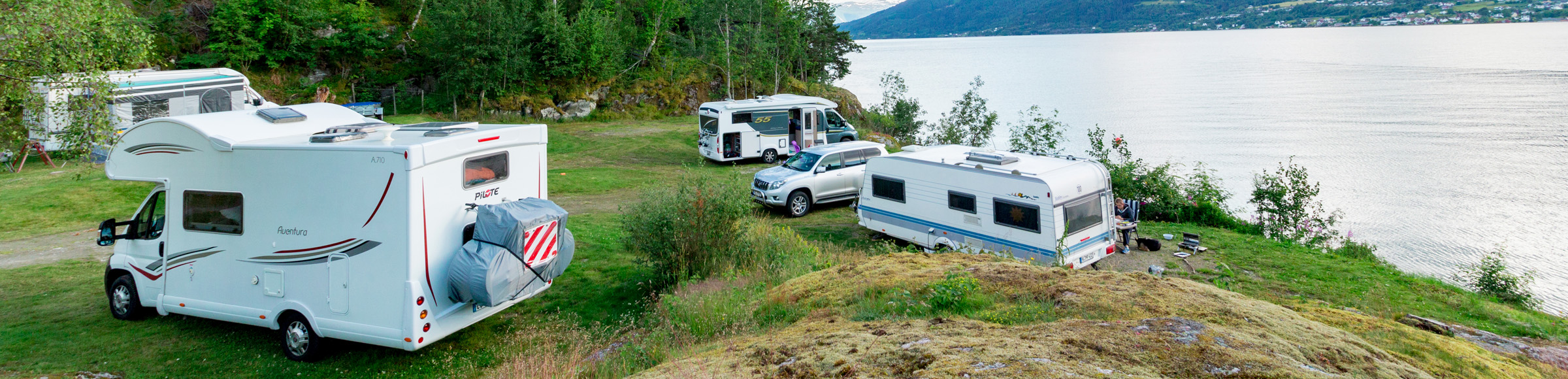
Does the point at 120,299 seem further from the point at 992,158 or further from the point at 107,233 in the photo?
the point at 992,158

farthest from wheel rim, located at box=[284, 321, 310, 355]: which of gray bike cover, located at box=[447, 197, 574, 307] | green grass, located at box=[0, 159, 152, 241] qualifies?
green grass, located at box=[0, 159, 152, 241]

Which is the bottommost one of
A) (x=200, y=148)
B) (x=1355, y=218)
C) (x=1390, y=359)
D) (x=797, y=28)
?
(x=1355, y=218)

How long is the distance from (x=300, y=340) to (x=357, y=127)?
2.34 meters

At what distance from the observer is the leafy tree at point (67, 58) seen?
9078mm

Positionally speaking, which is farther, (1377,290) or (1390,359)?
(1377,290)

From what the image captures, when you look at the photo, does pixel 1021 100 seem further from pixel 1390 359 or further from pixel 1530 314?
pixel 1390 359

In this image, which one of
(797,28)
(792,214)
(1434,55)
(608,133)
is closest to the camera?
(792,214)

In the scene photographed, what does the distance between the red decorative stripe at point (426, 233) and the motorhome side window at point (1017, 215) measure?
28.0 feet

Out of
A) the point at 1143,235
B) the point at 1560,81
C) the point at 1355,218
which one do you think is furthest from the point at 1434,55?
the point at 1143,235

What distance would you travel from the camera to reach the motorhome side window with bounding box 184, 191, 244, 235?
8078mm

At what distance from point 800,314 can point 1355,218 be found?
2524 cm

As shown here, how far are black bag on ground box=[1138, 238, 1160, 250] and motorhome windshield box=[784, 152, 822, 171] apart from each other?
6908 millimetres

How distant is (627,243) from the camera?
10.8 metres

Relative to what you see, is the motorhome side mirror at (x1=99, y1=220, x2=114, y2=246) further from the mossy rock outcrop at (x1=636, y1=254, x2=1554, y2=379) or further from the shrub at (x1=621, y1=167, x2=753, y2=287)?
the mossy rock outcrop at (x1=636, y1=254, x2=1554, y2=379)
